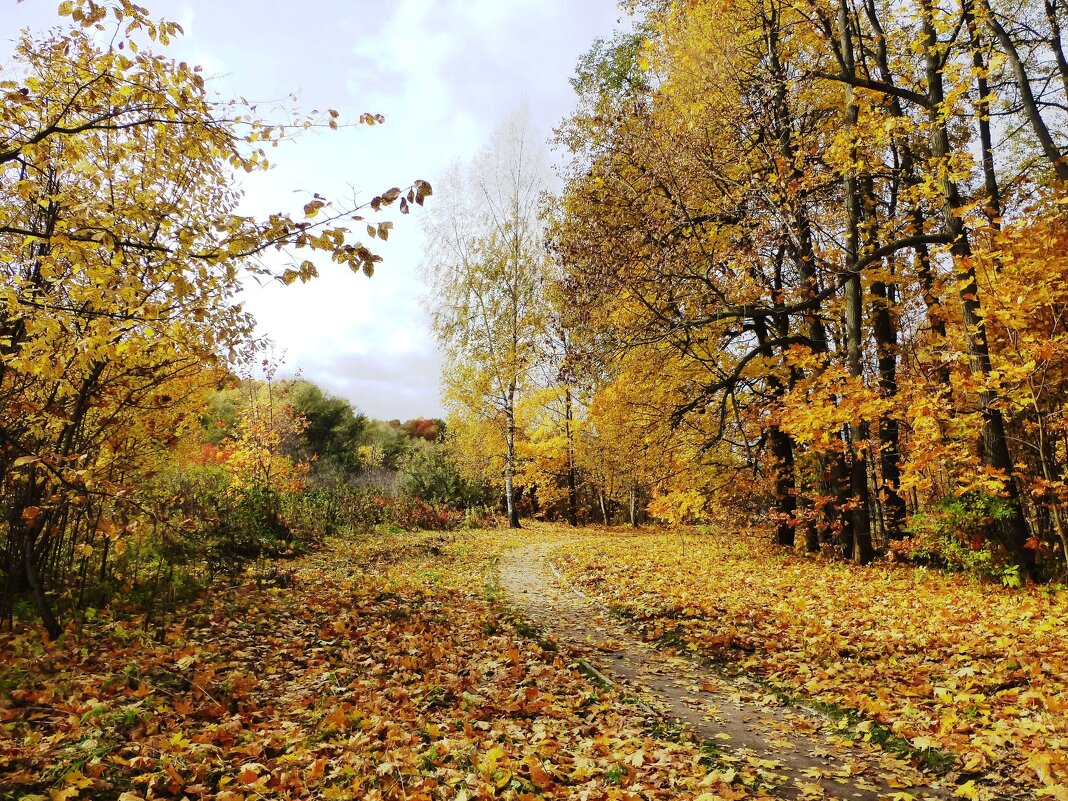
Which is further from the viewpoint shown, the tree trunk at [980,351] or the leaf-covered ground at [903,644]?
the tree trunk at [980,351]

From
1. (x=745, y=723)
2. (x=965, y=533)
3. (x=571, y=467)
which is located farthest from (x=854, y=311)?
(x=571, y=467)

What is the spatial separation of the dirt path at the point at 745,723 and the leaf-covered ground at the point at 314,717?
1.31 ft

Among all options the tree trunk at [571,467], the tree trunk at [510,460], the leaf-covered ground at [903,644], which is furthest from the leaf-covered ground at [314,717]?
the tree trunk at [571,467]

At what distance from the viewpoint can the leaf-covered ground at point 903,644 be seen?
394cm

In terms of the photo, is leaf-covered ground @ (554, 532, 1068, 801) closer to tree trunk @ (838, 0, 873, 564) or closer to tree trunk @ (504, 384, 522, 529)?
tree trunk @ (838, 0, 873, 564)

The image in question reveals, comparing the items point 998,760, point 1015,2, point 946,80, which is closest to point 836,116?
point 946,80

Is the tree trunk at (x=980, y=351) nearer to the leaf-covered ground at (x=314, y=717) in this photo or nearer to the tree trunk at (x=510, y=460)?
the leaf-covered ground at (x=314, y=717)

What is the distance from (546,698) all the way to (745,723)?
1634 millimetres

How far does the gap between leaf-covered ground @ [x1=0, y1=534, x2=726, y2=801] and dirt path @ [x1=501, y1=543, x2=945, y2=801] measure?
40cm

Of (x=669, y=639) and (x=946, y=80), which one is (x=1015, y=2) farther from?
(x=669, y=639)

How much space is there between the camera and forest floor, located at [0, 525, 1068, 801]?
139 inches

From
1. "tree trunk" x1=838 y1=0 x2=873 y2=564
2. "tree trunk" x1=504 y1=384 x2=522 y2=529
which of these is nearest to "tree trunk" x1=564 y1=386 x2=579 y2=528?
"tree trunk" x1=504 y1=384 x2=522 y2=529

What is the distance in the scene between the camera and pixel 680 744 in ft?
13.7

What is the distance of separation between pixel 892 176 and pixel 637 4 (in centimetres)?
767
